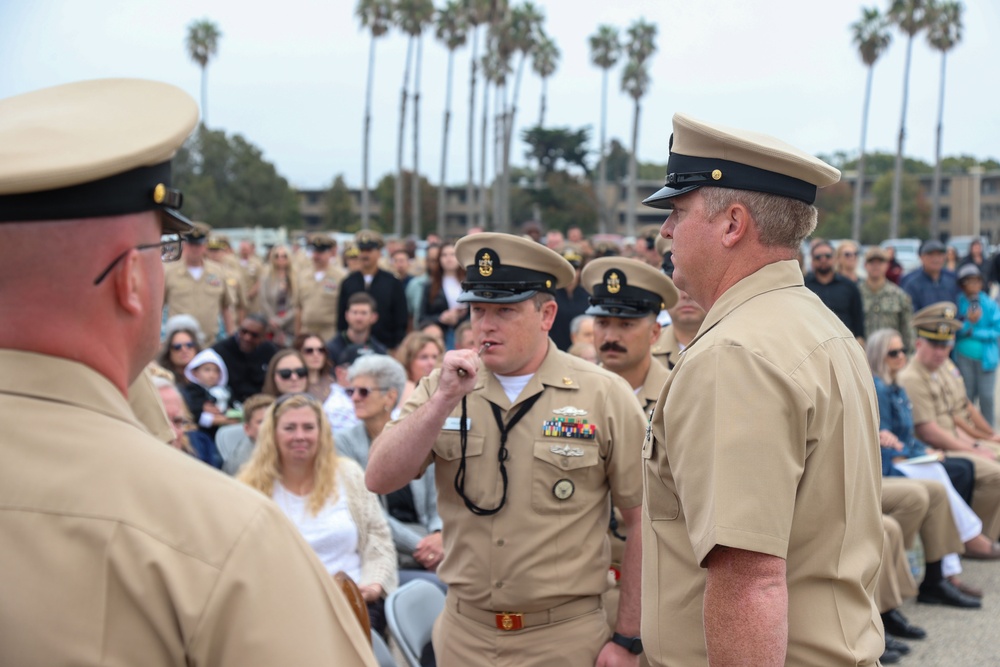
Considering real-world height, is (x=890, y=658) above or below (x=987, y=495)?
below

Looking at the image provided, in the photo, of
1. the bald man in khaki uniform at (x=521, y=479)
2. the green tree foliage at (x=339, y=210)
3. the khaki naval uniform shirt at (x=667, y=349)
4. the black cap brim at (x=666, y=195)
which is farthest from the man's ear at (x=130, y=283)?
the green tree foliage at (x=339, y=210)

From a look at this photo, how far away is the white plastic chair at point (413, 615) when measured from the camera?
12.2 ft

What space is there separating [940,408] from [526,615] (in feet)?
19.2

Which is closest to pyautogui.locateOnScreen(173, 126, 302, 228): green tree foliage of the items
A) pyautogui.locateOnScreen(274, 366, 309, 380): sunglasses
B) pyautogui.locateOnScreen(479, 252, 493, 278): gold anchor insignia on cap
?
pyautogui.locateOnScreen(274, 366, 309, 380): sunglasses

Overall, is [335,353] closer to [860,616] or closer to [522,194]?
[860,616]

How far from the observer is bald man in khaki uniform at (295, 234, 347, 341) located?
1130cm

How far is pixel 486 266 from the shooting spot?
3570mm

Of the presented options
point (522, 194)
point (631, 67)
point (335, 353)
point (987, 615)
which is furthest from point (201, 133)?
point (987, 615)

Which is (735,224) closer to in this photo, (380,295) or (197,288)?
(380,295)

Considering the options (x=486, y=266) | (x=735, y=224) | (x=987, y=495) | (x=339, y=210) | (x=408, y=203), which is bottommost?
(x=987, y=495)

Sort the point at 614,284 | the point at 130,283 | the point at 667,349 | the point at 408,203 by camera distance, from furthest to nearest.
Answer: the point at 408,203, the point at 667,349, the point at 614,284, the point at 130,283

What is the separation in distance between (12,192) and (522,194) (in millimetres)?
54251

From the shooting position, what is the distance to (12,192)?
1201mm

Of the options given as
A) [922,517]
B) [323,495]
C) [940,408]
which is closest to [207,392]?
[323,495]
